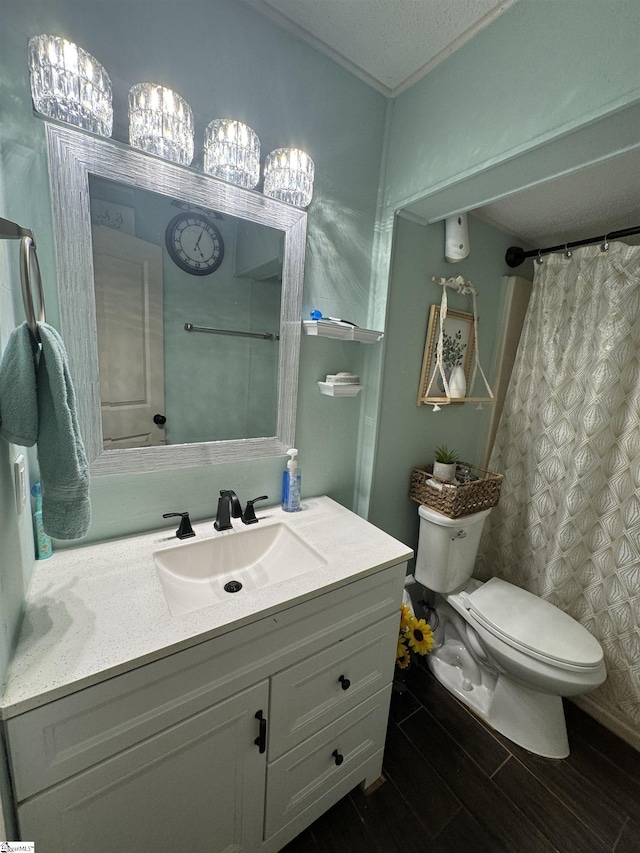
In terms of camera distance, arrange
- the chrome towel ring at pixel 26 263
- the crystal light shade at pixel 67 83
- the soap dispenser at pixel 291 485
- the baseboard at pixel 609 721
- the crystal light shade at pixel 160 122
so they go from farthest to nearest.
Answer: the baseboard at pixel 609 721, the soap dispenser at pixel 291 485, the crystal light shade at pixel 160 122, the crystal light shade at pixel 67 83, the chrome towel ring at pixel 26 263

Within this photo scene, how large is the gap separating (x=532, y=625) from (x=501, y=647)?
0.16m

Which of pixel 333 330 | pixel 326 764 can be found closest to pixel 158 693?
pixel 326 764

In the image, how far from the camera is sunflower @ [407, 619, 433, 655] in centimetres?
146

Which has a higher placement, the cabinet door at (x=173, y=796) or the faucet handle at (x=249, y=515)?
the faucet handle at (x=249, y=515)

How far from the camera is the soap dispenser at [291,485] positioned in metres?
1.26

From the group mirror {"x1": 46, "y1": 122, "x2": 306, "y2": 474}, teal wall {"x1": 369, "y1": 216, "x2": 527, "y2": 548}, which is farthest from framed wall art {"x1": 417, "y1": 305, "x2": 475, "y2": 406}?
mirror {"x1": 46, "y1": 122, "x2": 306, "y2": 474}

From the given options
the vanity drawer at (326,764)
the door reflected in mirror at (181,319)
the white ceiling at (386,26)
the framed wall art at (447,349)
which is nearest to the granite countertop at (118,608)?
the door reflected in mirror at (181,319)

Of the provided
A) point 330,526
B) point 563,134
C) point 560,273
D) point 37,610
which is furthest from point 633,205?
point 37,610

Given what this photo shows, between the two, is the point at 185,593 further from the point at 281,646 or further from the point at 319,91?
the point at 319,91

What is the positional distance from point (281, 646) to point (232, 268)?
42.4 inches

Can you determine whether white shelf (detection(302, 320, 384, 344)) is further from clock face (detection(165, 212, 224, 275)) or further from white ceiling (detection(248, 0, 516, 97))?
white ceiling (detection(248, 0, 516, 97))

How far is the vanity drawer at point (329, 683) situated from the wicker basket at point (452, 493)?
1.83 ft

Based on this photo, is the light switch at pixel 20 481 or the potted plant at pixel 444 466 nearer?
the light switch at pixel 20 481

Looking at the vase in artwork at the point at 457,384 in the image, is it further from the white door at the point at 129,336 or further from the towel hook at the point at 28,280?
the towel hook at the point at 28,280
